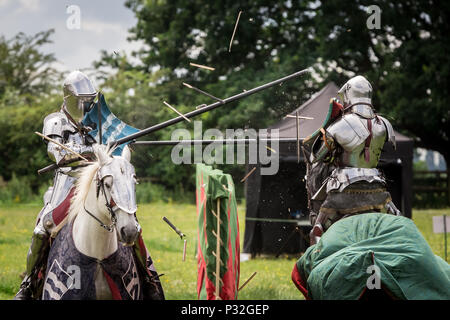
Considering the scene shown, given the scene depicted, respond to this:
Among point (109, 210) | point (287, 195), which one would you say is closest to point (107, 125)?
point (109, 210)

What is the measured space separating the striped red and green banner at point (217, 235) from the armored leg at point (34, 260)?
5.06 ft

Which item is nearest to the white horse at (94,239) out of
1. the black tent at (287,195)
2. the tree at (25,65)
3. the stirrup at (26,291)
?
the stirrup at (26,291)

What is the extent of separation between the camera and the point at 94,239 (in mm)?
3998

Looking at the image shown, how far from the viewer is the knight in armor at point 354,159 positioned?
16.5 ft

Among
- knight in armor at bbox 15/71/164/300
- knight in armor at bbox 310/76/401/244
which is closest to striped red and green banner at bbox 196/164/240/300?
knight in armor at bbox 310/76/401/244

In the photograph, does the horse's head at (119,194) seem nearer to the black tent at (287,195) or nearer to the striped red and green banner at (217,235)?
the striped red and green banner at (217,235)

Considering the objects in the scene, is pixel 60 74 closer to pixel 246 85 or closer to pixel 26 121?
pixel 26 121

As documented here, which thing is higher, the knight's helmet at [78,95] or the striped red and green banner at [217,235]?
the knight's helmet at [78,95]

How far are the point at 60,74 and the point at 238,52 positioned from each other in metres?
9.71

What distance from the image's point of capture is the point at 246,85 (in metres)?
13.5

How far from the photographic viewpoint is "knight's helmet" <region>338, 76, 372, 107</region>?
5199 millimetres

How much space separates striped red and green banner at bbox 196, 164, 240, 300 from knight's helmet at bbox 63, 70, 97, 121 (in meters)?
1.18

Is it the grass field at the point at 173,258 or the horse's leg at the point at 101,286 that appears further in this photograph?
the grass field at the point at 173,258
